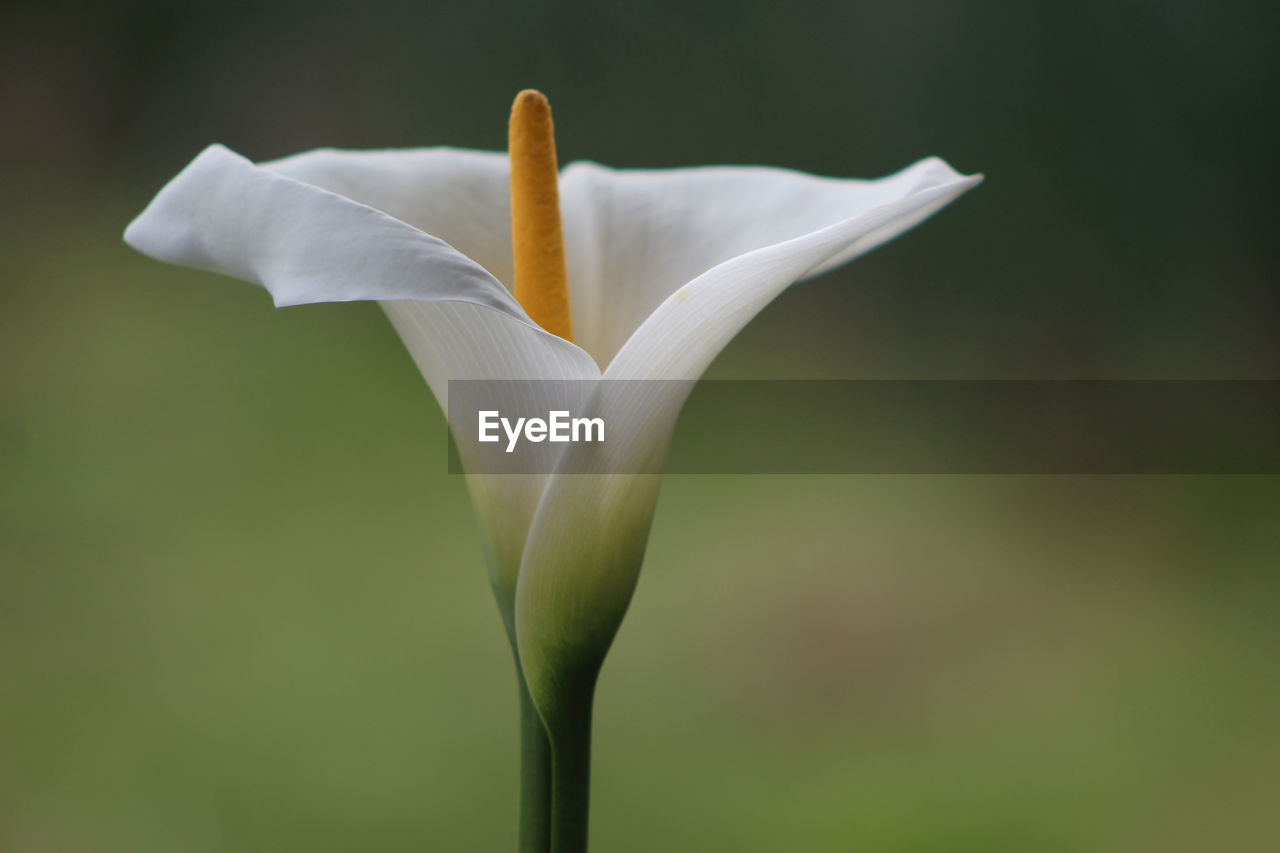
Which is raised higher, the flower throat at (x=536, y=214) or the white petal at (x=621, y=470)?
the flower throat at (x=536, y=214)

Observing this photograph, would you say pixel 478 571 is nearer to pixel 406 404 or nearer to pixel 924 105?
pixel 406 404

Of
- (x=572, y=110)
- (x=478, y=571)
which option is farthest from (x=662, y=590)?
(x=572, y=110)

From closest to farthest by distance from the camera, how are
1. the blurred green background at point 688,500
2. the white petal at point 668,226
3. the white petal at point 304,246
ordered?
the white petal at point 304,246 < the white petal at point 668,226 < the blurred green background at point 688,500

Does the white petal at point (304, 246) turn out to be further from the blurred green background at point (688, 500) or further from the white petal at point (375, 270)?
the blurred green background at point (688, 500)

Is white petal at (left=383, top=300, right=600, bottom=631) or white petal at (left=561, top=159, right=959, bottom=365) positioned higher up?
white petal at (left=561, top=159, right=959, bottom=365)

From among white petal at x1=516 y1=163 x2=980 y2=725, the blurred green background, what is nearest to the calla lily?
white petal at x1=516 y1=163 x2=980 y2=725

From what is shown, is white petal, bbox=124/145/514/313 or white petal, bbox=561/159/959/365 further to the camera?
white petal, bbox=561/159/959/365

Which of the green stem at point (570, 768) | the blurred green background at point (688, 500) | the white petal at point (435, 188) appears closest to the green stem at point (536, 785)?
the green stem at point (570, 768)

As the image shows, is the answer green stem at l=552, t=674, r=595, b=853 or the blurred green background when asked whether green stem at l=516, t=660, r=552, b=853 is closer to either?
green stem at l=552, t=674, r=595, b=853
